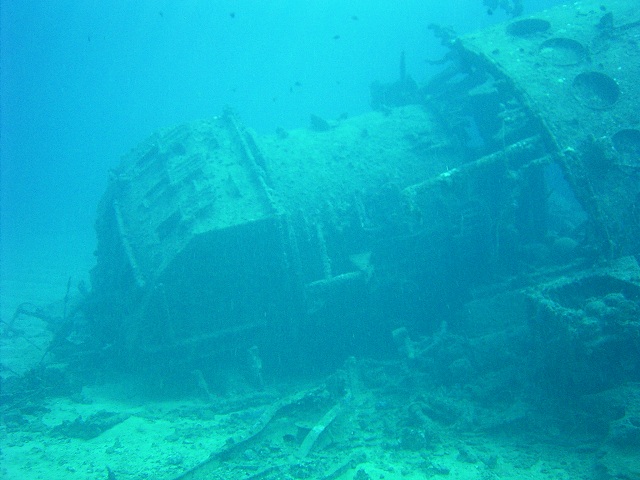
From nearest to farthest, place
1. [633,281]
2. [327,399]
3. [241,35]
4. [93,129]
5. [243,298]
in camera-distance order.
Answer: [633,281] < [327,399] < [243,298] < [93,129] < [241,35]

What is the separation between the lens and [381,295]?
273 inches

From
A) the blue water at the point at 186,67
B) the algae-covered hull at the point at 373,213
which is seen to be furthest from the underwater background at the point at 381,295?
the blue water at the point at 186,67

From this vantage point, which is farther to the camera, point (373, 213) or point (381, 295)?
point (373, 213)

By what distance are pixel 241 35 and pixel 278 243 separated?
183 m

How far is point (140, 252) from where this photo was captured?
677cm

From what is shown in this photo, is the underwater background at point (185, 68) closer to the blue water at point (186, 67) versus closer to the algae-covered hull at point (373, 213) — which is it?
the blue water at point (186, 67)

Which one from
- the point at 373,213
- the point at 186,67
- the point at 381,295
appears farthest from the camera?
the point at 186,67

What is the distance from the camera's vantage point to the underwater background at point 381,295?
4676mm

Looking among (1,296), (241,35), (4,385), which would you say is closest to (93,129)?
(241,35)

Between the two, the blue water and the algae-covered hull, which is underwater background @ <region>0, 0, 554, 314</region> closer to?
the blue water

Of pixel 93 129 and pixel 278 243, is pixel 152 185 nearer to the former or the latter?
pixel 278 243

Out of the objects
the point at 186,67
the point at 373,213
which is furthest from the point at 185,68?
the point at 373,213

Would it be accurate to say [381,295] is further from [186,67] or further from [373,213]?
[186,67]

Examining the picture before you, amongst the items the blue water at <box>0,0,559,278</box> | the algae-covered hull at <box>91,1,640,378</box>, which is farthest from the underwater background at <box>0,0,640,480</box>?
the blue water at <box>0,0,559,278</box>
